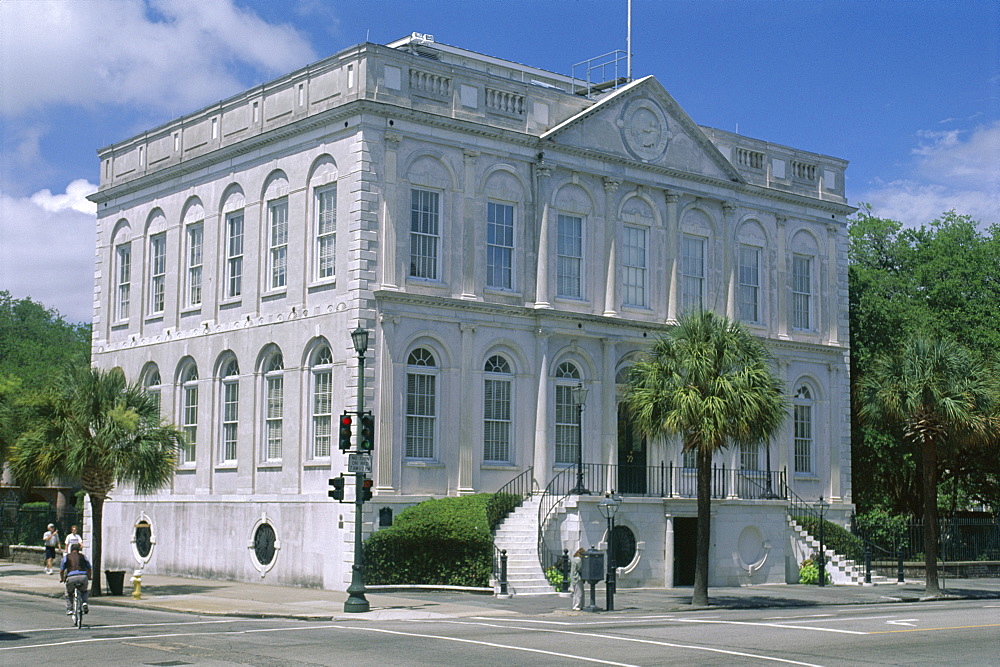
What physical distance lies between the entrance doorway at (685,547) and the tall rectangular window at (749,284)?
7.99 metres

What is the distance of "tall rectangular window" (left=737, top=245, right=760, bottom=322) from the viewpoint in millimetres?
41500

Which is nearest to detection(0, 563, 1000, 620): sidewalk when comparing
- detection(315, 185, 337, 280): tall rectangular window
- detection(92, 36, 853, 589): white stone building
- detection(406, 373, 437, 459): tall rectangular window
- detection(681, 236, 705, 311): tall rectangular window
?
detection(92, 36, 853, 589): white stone building

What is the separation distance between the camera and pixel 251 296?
119ft

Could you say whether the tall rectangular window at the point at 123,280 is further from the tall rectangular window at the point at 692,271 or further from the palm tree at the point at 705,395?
the palm tree at the point at 705,395

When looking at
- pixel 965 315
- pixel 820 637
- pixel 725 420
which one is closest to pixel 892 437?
pixel 965 315

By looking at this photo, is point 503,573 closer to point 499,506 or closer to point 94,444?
point 499,506

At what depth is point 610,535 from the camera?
96.7 ft

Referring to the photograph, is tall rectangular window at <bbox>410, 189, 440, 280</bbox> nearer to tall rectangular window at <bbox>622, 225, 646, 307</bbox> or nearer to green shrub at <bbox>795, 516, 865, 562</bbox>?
tall rectangular window at <bbox>622, 225, 646, 307</bbox>

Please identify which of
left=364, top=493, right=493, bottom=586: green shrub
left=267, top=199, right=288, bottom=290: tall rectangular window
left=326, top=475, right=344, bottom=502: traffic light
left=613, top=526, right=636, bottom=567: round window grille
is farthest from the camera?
left=267, top=199, right=288, bottom=290: tall rectangular window

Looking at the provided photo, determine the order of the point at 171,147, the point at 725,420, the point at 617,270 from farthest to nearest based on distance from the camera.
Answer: the point at 171,147, the point at 617,270, the point at 725,420

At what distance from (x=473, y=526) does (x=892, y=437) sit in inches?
850

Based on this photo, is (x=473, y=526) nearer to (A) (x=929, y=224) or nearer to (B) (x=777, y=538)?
(B) (x=777, y=538)

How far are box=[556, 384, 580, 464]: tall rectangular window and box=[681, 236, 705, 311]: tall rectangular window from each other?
17.8ft

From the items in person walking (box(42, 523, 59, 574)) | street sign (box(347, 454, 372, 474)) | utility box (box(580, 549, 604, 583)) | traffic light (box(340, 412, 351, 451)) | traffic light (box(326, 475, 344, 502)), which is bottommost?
person walking (box(42, 523, 59, 574))
